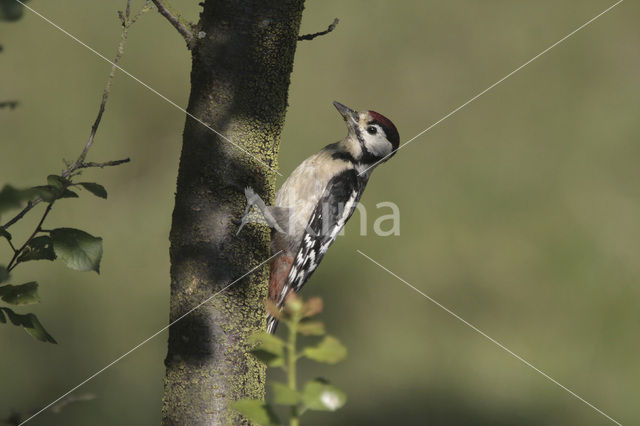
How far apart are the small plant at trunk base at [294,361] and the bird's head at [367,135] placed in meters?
2.03

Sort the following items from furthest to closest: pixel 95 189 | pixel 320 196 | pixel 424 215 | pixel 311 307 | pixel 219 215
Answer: pixel 424 215
pixel 320 196
pixel 219 215
pixel 95 189
pixel 311 307

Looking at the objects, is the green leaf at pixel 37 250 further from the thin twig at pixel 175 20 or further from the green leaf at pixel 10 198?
the thin twig at pixel 175 20

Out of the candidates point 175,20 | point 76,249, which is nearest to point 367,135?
point 175,20

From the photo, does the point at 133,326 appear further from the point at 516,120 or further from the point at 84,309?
the point at 516,120

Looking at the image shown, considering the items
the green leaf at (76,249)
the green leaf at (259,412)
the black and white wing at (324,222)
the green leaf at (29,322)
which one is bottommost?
the green leaf at (259,412)

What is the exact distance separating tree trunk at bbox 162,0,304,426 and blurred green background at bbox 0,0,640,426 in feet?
5.81

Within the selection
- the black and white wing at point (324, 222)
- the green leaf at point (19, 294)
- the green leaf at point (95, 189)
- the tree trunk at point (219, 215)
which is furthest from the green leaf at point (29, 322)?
the black and white wing at point (324, 222)

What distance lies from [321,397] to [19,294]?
45cm

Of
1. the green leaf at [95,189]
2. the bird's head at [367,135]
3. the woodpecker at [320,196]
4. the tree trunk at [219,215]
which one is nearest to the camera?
the green leaf at [95,189]

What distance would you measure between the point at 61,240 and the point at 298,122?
129 inches

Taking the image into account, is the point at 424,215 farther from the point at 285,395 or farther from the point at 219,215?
the point at 285,395

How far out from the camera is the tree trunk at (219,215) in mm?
1262

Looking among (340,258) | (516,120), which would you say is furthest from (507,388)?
(516,120)

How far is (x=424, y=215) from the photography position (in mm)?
4012
